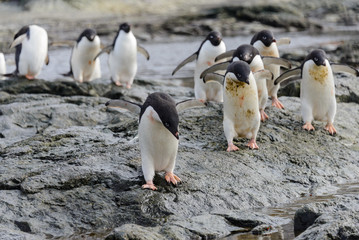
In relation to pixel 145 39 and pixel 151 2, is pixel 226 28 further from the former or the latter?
pixel 151 2

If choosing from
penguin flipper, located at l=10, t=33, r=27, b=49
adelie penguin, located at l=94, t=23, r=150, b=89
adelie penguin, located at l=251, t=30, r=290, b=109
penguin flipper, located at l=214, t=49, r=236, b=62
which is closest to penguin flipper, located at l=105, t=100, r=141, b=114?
penguin flipper, located at l=214, t=49, r=236, b=62

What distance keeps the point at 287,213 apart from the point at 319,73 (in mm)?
2619

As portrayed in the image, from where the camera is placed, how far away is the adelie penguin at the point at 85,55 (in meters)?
12.8

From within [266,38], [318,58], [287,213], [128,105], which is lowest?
[287,213]

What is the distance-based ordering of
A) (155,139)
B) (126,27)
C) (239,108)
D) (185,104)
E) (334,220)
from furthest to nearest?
(126,27) < (239,108) < (185,104) < (155,139) < (334,220)

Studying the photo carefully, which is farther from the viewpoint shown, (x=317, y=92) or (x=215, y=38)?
(x=215, y=38)

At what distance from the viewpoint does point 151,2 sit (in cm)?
3547

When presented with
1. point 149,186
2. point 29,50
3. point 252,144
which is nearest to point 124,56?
point 29,50

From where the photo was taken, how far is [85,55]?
12.9m

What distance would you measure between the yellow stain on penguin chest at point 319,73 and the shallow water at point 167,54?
7.58m

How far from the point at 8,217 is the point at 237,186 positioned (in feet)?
7.56

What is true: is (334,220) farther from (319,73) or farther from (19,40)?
(19,40)

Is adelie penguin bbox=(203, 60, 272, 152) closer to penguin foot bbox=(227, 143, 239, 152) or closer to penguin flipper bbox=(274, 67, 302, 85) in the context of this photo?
penguin foot bbox=(227, 143, 239, 152)

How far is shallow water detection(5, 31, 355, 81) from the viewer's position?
18234 mm
